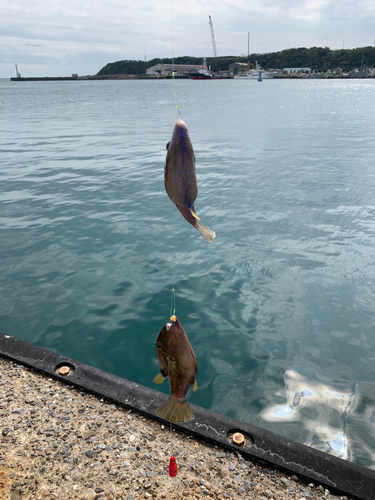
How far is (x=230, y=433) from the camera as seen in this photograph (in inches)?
147

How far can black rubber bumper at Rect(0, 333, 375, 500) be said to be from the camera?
131 inches

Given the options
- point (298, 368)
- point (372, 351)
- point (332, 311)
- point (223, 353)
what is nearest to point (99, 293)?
point (223, 353)

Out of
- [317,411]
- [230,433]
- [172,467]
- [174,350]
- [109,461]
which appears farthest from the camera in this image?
[317,411]

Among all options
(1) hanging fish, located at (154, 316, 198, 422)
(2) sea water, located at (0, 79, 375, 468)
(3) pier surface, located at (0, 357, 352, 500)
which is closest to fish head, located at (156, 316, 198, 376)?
(1) hanging fish, located at (154, 316, 198, 422)

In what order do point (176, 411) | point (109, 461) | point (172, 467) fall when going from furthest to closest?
point (109, 461)
point (172, 467)
point (176, 411)

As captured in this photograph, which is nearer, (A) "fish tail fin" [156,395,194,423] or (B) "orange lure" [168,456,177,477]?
(A) "fish tail fin" [156,395,194,423]

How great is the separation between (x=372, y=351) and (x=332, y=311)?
3.72ft

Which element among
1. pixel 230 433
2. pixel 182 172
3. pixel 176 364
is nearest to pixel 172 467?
pixel 230 433

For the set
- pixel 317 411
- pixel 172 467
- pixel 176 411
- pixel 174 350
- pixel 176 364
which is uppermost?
pixel 174 350

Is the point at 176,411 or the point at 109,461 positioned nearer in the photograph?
the point at 176,411

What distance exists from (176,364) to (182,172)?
1443 mm

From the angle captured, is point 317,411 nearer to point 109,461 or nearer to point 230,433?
point 230,433

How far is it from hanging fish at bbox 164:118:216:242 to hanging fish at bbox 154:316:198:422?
2.66 feet

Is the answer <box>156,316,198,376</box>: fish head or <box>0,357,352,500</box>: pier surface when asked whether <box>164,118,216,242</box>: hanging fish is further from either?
<box>0,357,352,500</box>: pier surface
